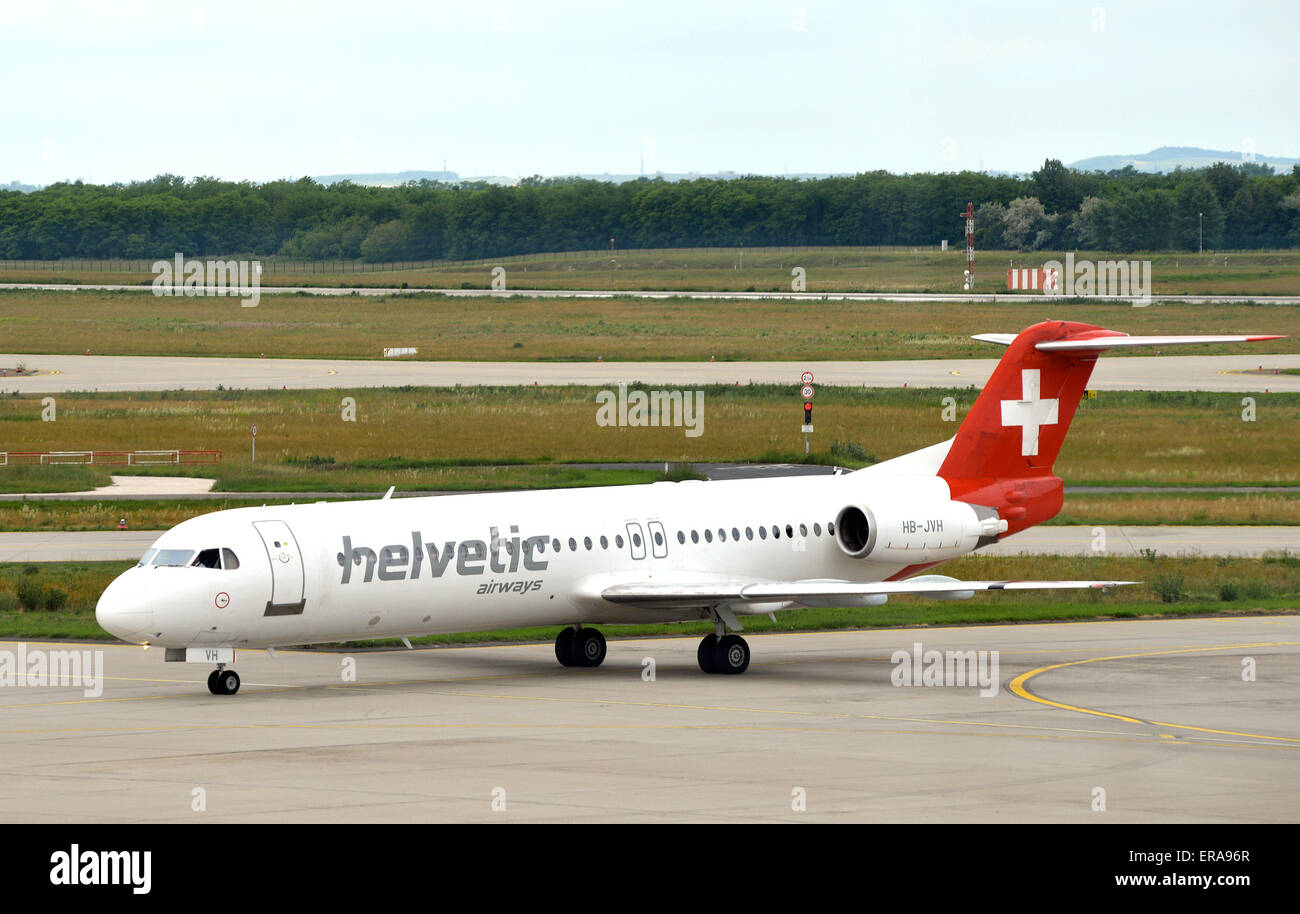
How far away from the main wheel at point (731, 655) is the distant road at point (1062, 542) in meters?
17.3

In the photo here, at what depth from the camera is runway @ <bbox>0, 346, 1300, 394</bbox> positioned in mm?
91500

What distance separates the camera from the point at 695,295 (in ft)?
539

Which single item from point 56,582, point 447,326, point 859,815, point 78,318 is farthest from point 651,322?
point 859,815

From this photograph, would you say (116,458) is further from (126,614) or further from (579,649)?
(126,614)

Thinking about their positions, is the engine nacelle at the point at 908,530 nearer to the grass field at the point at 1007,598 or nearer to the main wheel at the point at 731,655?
the main wheel at the point at 731,655

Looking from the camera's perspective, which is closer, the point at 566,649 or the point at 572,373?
the point at 566,649

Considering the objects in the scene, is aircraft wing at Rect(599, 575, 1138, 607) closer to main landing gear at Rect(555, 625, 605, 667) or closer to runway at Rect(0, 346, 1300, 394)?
main landing gear at Rect(555, 625, 605, 667)

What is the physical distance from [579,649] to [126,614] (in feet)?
30.8

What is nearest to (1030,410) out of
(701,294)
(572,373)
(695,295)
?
(572,373)

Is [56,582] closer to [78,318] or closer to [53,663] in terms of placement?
[53,663]

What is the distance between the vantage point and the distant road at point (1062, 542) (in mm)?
46344

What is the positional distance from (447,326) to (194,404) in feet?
165

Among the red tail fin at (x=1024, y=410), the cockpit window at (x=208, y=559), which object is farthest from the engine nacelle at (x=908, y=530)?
the cockpit window at (x=208, y=559)

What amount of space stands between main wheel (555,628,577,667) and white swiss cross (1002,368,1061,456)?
10766 millimetres
